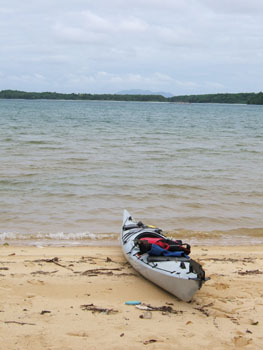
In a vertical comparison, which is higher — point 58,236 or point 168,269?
point 168,269

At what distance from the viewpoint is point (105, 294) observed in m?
5.86

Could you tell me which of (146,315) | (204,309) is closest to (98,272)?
(146,315)

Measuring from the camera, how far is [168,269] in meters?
5.98

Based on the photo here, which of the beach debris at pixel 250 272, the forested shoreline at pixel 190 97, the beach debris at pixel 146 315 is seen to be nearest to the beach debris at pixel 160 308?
the beach debris at pixel 146 315

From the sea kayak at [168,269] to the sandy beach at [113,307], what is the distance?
15 cm

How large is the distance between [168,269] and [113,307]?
3.26ft

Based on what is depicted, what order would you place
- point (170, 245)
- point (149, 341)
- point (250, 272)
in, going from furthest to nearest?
point (250, 272), point (170, 245), point (149, 341)

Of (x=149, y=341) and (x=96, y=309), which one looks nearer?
(x=149, y=341)

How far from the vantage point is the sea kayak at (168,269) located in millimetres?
5544

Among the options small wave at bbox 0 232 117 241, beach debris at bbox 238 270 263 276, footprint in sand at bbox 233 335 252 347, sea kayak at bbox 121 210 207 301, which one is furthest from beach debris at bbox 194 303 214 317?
small wave at bbox 0 232 117 241

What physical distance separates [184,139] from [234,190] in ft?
47.1

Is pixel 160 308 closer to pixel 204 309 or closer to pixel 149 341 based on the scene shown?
pixel 204 309

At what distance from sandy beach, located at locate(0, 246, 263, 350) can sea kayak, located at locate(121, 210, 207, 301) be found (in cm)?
15

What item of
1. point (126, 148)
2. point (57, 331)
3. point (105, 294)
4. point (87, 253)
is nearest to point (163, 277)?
point (105, 294)
